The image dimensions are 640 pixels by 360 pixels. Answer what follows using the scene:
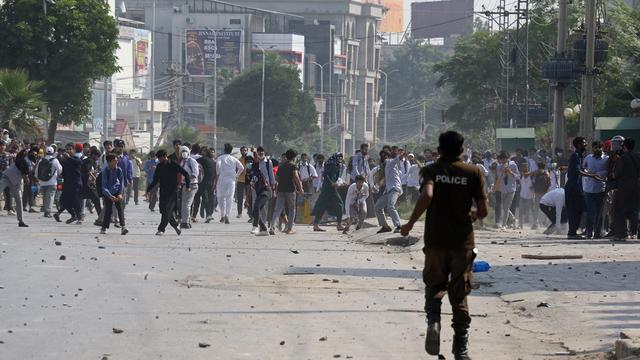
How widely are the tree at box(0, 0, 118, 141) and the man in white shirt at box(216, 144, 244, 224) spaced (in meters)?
19.1

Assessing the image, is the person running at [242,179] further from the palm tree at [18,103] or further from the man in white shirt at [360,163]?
the palm tree at [18,103]

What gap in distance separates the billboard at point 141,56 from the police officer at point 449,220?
123 m

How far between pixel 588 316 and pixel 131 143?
11177 cm

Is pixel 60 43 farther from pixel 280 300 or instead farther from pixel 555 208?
pixel 280 300

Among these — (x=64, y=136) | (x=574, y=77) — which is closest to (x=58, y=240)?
(x=574, y=77)

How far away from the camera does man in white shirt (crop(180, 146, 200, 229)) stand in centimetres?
2892

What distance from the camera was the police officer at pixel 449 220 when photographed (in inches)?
426

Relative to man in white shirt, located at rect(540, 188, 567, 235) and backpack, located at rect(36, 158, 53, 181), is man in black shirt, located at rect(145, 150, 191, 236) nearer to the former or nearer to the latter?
backpack, located at rect(36, 158, 53, 181)

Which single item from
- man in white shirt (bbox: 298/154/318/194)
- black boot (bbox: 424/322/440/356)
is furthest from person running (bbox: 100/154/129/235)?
black boot (bbox: 424/322/440/356)

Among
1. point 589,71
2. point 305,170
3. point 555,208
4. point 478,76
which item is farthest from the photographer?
point 478,76

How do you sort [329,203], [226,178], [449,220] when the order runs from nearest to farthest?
[449,220] < [329,203] < [226,178]

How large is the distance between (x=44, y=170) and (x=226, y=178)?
394 centimetres

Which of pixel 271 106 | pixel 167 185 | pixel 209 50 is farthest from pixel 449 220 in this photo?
pixel 209 50

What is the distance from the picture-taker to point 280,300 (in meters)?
15.0
